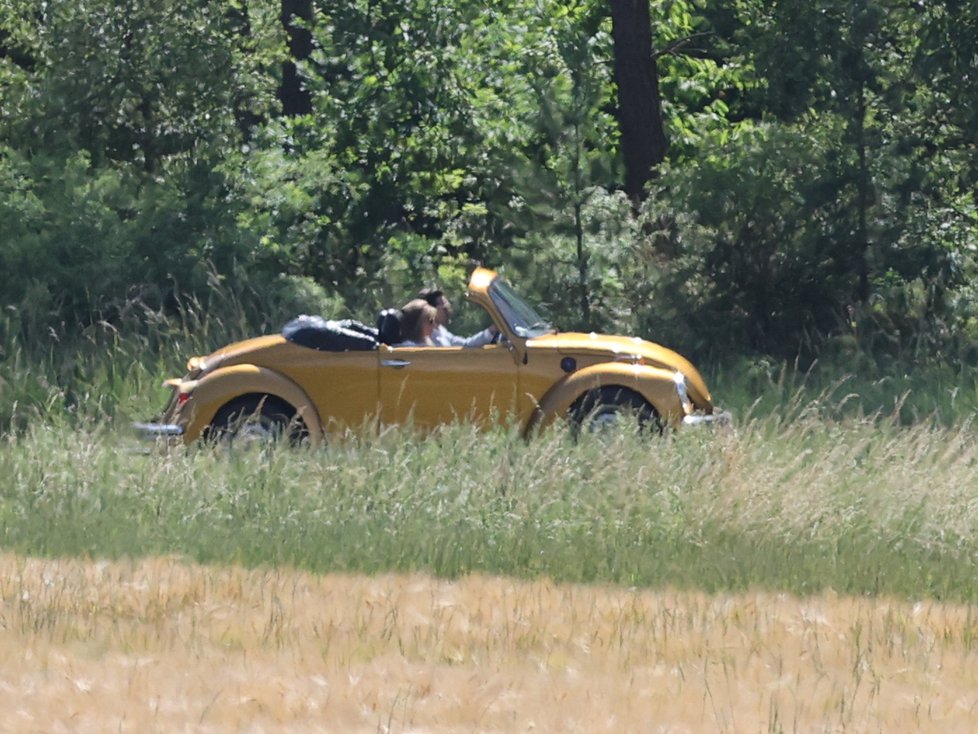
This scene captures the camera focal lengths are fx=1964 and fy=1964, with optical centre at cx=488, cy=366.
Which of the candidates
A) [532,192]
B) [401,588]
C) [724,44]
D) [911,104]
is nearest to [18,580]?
[401,588]

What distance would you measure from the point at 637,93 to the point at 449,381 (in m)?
10.5

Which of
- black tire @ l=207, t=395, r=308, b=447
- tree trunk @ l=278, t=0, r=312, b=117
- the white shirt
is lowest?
black tire @ l=207, t=395, r=308, b=447

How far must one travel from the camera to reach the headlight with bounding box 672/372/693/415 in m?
13.3

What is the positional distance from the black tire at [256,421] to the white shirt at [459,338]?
1.10m

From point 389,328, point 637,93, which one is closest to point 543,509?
point 389,328

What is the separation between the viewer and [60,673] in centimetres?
726

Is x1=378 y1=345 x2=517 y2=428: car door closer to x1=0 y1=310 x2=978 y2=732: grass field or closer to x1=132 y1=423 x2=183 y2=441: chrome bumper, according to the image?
x1=0 y1=310 x2=978 y2=732: grass field

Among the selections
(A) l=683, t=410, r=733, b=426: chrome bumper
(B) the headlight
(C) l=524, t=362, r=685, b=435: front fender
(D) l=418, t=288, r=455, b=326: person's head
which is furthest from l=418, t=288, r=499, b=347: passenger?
(A) l=683, t=410, r=733, b=426: chrome bumper

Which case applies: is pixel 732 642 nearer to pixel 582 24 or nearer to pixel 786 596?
pixel 786 596

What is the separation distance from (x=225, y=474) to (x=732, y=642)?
16.0 ft

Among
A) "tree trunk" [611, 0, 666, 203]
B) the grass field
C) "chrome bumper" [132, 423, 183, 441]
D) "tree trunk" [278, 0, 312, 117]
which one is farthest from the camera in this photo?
"tree trunk" [278, 0, 312, 117]

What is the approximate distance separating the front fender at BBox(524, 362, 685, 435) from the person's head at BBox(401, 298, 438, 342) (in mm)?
955

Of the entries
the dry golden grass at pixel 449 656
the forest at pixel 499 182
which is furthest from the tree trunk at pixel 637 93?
the dry golden grass at pixel 449 656

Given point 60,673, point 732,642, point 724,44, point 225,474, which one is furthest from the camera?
point 724,44
